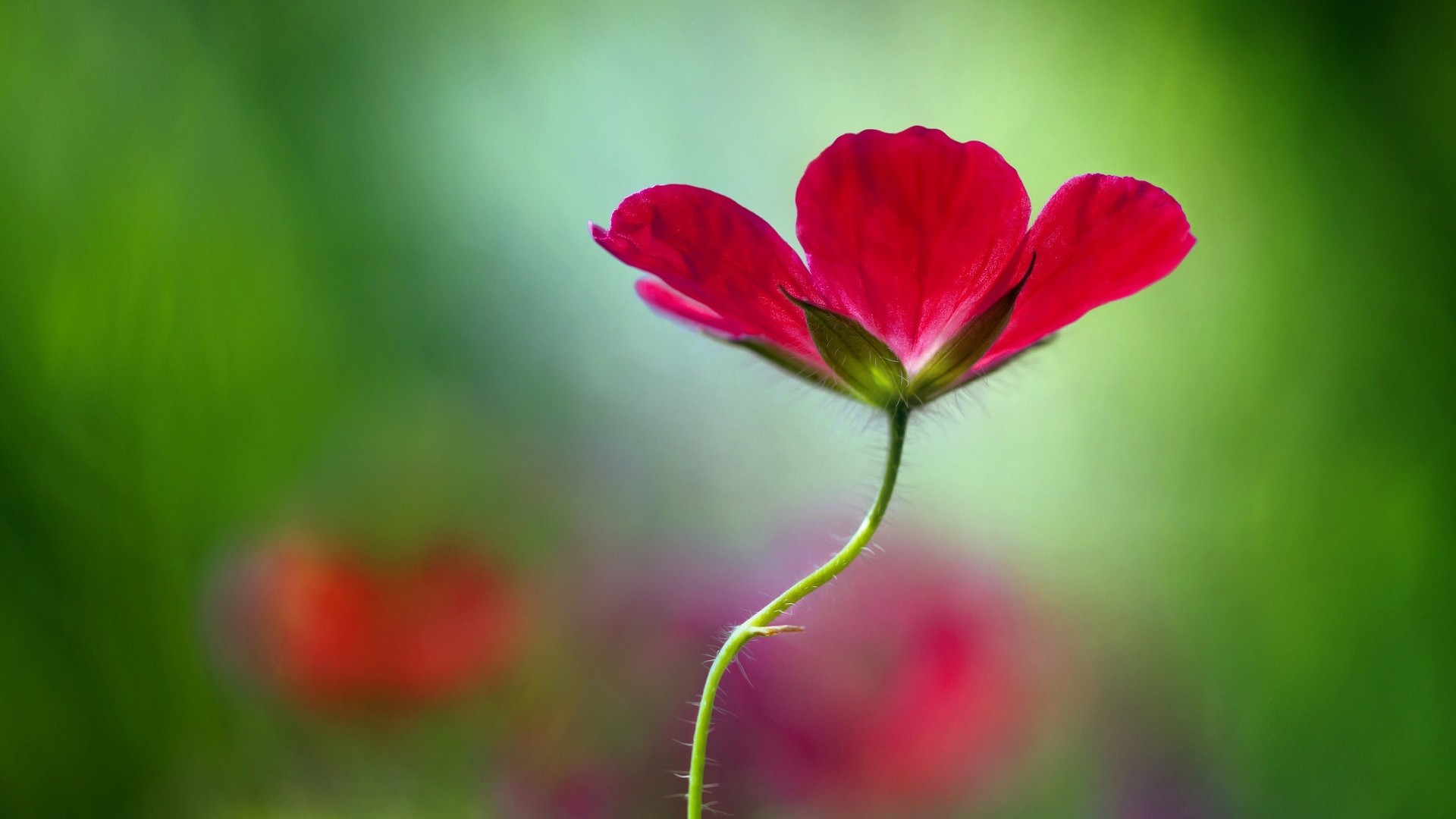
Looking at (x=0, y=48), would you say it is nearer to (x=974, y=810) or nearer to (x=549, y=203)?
(x=549, y=203)

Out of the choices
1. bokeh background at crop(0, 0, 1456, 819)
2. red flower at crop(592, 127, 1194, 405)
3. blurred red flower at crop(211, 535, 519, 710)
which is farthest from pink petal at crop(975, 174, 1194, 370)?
blurred red flower at crop(211, 535, 519, 710)

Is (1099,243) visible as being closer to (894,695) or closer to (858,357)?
(858,357)

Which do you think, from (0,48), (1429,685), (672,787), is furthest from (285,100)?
(1429,685)

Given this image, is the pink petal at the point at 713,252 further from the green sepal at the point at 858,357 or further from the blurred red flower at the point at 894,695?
the blurred red flower at the point at 894,695

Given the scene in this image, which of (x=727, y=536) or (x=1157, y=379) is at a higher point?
(x=1157, y=379)

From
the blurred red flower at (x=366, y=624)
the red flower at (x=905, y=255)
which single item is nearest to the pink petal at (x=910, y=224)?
the red flower at (x=905, y=255)

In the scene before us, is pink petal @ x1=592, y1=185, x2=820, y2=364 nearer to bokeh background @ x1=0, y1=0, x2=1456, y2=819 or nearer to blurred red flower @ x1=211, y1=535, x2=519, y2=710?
bokeh background @ x1=0, y1=0, x2=1456, y2=819
